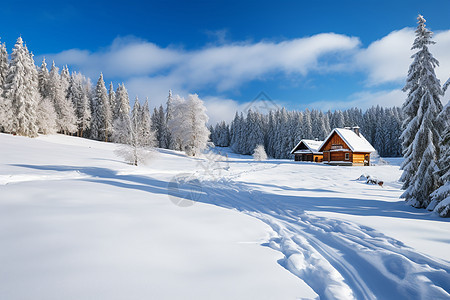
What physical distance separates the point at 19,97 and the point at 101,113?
22475 mm

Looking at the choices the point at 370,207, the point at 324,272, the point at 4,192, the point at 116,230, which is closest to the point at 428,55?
the point at 370,207

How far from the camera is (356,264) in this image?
410 centimetres

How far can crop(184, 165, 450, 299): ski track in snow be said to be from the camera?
3207 mm

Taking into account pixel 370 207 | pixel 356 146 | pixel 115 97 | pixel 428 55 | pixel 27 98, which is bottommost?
pixel 370 207

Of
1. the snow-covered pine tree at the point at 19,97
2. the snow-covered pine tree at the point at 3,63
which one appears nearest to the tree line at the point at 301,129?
the snow-covered pine tree at the point at 19,97

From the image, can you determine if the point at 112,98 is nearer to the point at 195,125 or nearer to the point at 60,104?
the point at 60,104

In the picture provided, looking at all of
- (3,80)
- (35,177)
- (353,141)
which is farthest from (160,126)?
(35,177)

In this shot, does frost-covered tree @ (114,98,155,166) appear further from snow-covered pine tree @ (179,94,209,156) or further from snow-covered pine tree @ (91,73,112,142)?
snow-covered pine tree @ (91,73,112,142)

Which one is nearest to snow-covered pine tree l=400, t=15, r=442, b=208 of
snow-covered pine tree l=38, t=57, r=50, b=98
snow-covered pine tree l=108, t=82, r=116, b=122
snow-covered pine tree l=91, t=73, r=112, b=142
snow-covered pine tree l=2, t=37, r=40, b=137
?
snow-covered pine tree l=2, t=37, r=40, b=137

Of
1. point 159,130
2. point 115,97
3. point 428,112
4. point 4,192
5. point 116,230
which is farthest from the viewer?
point 159,130

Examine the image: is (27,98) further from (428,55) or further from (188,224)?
(428,55)

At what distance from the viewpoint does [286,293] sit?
307cm

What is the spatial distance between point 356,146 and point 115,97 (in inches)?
2403

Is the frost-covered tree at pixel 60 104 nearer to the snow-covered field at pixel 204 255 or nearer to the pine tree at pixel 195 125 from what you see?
the pine tree at pixel 195 125
